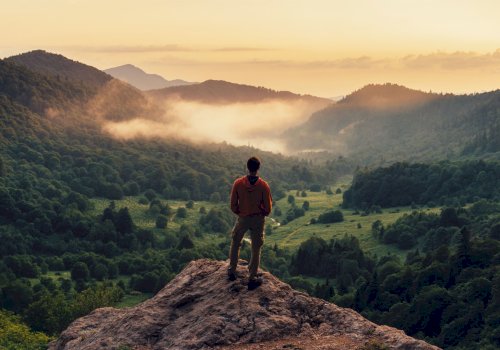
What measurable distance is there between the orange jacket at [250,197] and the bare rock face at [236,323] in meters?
3.33

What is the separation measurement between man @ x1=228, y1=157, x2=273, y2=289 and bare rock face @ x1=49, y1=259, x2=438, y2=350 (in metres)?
1.33

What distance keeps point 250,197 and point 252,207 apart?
0.43 m

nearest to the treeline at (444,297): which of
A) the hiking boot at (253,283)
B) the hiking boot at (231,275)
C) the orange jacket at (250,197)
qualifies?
the hiking boot at (231,275)

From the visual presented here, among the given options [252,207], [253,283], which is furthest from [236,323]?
[252,207]

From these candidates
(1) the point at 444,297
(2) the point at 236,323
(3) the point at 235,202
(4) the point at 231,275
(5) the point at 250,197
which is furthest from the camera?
(1) the point at 444,297

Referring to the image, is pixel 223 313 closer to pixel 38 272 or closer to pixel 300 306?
pixel 300 306

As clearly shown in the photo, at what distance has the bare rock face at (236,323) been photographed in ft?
80.3

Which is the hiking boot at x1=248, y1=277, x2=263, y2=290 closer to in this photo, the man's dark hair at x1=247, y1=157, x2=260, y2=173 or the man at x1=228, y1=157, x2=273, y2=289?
the man at x1=228, y1=157, x2=273, y2=289

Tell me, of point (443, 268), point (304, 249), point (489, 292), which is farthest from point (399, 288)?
point (304, 249)

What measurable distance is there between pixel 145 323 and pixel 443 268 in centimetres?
9595

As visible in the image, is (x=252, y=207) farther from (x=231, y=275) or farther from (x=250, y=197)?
(x=231, y=275)

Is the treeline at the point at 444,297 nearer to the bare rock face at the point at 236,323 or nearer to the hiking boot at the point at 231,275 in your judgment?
the bare rock face at the point at 236,323

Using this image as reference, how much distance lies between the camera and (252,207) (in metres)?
26.8

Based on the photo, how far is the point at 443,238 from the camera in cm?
19000
